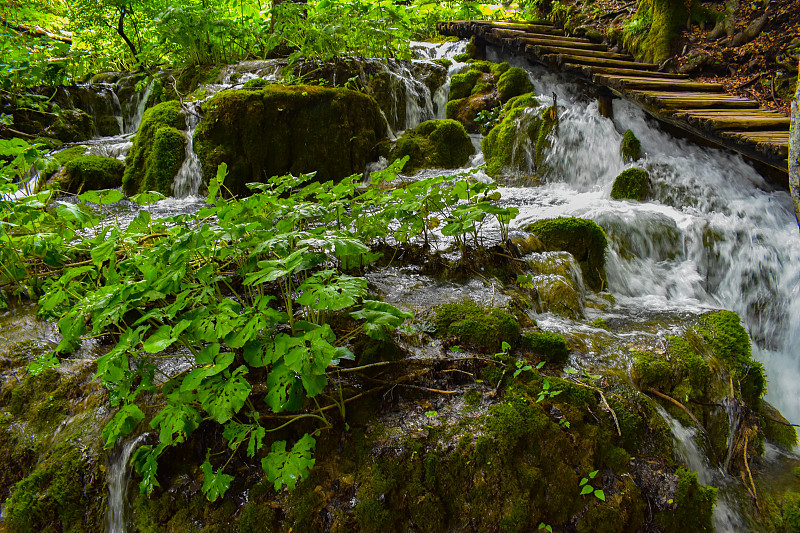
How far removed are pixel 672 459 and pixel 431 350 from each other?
53.9 inches

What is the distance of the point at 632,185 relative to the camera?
21.0 ft

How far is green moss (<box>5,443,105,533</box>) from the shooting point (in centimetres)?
191

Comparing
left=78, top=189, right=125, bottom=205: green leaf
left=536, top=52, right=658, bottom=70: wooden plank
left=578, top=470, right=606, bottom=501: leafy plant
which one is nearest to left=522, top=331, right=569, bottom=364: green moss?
left=578, top=470, right=606, bottom=501: leafy plant

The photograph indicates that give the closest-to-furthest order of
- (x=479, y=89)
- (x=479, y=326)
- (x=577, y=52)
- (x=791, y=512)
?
1. (x=791, y=512)
2. (x=479, y=326)
3. (x=577, y=52)
4. (x=479, y=89)

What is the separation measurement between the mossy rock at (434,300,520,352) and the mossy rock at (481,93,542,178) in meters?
5.34

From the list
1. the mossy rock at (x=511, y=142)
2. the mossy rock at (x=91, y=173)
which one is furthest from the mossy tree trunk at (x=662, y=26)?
the mossy rock at (x=91, y=173)

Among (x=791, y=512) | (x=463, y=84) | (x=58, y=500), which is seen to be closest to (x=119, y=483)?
(x=58, y=500)

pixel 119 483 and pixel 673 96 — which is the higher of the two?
pixel 673 96

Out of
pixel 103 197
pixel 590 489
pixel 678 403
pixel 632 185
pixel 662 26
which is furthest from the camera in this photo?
pixel 662 26

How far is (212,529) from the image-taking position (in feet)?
5.94

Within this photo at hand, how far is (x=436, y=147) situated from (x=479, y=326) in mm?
5981

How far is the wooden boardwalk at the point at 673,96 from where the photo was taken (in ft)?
16.7

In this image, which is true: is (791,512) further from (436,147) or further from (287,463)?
(436,147)

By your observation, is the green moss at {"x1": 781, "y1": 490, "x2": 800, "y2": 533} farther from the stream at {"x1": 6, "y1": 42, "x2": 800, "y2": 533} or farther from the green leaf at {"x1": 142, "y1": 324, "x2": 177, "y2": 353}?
the green leaf at {"x1": 142, "y1": 324, "x2": 177, "y2": 353}
